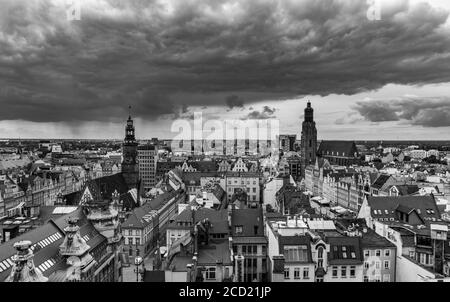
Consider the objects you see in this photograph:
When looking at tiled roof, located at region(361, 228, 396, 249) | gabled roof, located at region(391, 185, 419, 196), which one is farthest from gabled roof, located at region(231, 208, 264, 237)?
gabled roof, located at region(391, 185, 419, 196)

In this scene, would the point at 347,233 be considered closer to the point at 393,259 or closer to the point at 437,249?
the point at 393,259

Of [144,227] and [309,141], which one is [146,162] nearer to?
[309,141]

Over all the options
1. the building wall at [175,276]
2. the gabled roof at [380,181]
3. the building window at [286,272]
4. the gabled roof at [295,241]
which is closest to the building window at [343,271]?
the gabled roof at [295,241]

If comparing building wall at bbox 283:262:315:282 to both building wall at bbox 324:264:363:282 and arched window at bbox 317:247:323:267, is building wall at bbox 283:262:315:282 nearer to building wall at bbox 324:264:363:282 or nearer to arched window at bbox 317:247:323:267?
arched window at bbox 317:247:323:267

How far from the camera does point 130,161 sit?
66.4 metres

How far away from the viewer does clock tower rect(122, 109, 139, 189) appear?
64.4m

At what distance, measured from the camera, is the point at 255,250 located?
28984mm

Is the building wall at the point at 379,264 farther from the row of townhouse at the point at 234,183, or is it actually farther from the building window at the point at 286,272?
the row of townhouse at the point at 234,183

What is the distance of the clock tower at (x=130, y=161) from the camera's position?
2536 inches

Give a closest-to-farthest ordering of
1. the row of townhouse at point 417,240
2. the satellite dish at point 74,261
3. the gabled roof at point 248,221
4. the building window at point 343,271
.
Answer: the satellite dish at point 74,261
the row of townhouse at point 417,240
the building window at point 343,271
the gabled roof at point 248,221

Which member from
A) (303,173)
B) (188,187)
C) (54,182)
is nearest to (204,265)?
(188,187)

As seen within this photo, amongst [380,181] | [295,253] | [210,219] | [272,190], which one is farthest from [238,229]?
[380,181]
